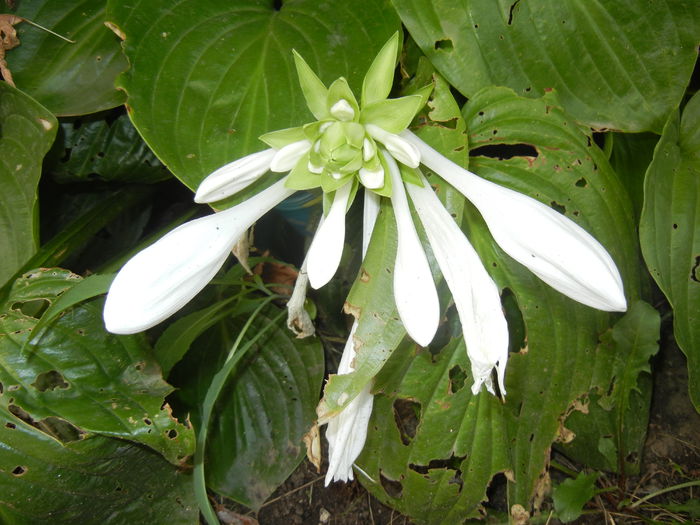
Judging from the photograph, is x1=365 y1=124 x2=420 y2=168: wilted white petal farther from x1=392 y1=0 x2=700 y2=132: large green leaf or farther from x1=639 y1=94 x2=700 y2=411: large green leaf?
x1=639 y1=94 x2=700 y2=411: large green leaf

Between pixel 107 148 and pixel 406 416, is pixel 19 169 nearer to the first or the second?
pixel 107 148

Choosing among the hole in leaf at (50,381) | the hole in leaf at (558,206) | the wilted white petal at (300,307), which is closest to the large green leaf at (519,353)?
the hole in leaf at (558,206)

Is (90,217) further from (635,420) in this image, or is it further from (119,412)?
(635,420)

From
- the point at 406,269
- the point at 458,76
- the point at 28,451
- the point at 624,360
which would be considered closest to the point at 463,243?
the point at 406,269

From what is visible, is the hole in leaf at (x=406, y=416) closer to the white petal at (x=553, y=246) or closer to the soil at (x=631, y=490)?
the soil at (x=631, y=490)

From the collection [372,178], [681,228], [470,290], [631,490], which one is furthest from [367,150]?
[631,490]

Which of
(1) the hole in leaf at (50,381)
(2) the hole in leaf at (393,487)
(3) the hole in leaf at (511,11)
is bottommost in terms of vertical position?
(2) the hole in leaf at (393,487)

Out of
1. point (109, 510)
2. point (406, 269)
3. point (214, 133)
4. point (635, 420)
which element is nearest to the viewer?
point (406, 269)
